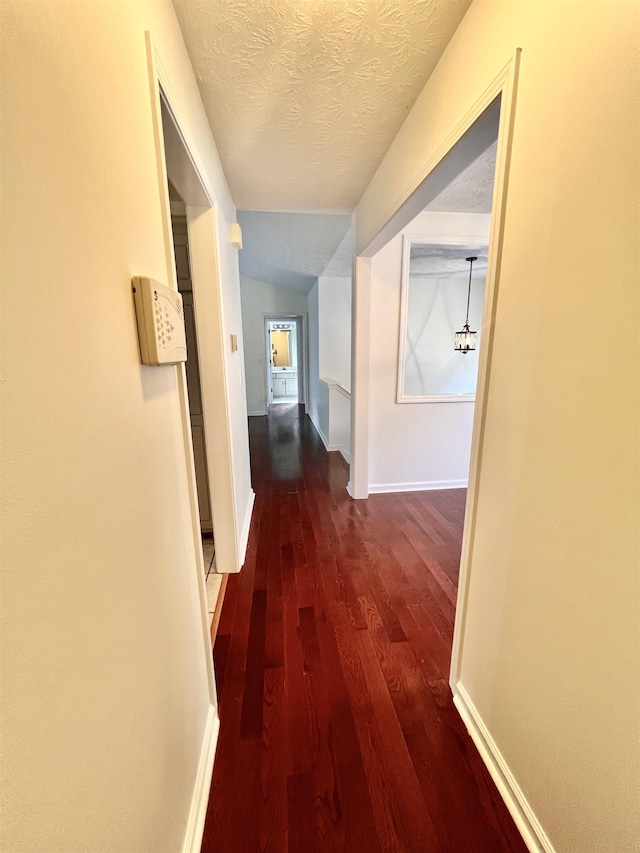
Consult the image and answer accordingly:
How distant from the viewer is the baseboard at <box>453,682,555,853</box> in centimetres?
92

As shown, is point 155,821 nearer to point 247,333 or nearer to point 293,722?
point 293,722

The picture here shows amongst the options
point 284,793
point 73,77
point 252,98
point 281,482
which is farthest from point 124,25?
point 281,482

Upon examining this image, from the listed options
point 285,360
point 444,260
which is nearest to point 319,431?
point 444,260

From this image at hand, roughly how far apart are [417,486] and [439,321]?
2.09m

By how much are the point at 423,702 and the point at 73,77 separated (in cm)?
196

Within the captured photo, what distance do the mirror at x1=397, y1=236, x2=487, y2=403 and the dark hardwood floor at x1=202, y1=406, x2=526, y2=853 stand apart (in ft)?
5.32

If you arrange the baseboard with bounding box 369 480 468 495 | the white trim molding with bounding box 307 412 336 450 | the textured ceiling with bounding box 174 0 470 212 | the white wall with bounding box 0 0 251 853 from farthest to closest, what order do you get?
the white trim molding with bounding box 307 412 336 450 → the baseboard with bounding box 369 480 468 495 → the textured ceiling with bounding box 174 0 470 212 → the white wall with bounding box 0 0 251 853

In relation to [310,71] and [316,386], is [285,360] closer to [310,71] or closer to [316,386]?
[316,386]

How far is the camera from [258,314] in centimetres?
657

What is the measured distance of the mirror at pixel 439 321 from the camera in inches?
128

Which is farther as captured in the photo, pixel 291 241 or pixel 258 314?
pixel 258 314

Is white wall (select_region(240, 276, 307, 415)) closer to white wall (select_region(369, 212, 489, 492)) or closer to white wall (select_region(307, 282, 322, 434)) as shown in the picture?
white wall (select_region(307, 282, 322, 434))

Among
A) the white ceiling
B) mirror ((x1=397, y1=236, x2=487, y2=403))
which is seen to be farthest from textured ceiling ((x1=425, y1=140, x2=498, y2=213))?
mirror ((x1=397, y1=236, x2=487, y2=403))

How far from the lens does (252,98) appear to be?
1.39m
